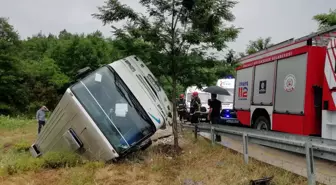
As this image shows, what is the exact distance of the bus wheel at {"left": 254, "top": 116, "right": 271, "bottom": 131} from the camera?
10.5 m

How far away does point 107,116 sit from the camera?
800 cm

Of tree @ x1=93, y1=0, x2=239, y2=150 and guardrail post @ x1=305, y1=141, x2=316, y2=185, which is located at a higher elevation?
tree @ x1=93, y1=0, x2=239, y2=150

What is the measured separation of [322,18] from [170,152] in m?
20.9

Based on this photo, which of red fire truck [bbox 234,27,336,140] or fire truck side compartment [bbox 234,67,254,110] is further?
fire truck side compartment [bbox 234,67,254,110]

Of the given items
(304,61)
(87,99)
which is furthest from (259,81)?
(87,99)

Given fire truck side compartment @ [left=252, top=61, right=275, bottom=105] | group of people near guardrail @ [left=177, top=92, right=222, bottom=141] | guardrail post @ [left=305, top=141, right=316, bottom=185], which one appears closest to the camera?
guardrail post @ [left=305, top=141, right=316, bottom=185]

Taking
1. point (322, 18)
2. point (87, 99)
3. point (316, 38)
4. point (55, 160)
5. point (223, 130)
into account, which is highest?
Answer: point (322, 18)

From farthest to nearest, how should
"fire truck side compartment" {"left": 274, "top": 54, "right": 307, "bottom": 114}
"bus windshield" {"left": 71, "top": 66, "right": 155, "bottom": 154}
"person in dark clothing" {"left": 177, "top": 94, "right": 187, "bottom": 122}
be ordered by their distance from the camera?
"person in dark clothing" {"left": 177, "top": 94, "right": 187, "bottom": 122} < "fire truck side compartment" {"left": 274, "top": 54, "right": 307, "bottom": 114} < "bus windshield" {"left": 71, "top": 66, "right": 155, "bottom": 154}

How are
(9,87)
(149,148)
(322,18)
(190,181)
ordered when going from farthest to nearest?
1. (9,87)
2. (322,18)
3. (149,148)
4. (190,181)

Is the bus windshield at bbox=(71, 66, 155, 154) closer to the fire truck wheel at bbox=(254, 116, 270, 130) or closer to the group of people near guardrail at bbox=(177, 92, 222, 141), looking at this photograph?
the group of people near guardrail at bbox=(177, 92, 222, 141)

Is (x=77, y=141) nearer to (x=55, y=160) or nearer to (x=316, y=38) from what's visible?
(x=55, y=160)

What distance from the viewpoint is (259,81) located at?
11.3 meters

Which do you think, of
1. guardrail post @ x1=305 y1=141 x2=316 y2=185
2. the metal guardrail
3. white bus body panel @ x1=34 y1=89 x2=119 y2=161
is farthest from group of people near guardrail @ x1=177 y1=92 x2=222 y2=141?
guardrail post @ x1=305 y1=141 x2=316 y2=185

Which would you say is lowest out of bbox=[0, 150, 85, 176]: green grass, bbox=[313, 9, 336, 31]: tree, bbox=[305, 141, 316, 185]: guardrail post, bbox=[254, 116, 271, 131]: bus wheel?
bbox=[0, 150, 85, 176]: green grass
